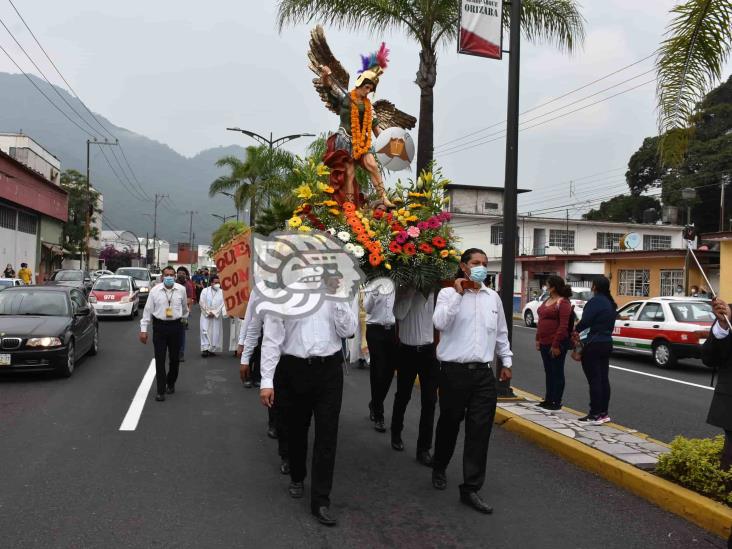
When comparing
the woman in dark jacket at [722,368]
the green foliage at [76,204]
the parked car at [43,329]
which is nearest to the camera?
the woman in dark jacket at [722,368]

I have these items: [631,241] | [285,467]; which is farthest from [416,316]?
[631,241]

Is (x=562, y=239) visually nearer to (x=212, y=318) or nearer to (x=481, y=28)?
(x=212, y=318)

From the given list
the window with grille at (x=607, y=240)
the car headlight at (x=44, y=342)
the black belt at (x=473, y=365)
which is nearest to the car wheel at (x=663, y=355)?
the black belt at (x=473, y=365)

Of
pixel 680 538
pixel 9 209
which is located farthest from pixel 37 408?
pixel 9 209

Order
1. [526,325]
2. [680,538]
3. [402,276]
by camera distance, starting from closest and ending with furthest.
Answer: [680,538], [402,276], [526,325]

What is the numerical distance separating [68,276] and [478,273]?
27.1 metres

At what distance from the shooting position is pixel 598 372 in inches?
295

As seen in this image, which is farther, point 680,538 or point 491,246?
point 491,246

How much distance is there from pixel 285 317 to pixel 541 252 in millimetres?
41872

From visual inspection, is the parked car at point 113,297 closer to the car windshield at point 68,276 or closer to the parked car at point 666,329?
the car windshield at point 68,276

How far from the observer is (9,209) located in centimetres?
3378

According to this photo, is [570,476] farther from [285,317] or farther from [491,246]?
[491,246]

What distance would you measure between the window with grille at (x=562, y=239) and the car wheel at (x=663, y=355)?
3191 cm

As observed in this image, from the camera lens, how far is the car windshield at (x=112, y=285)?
74.4 feet
